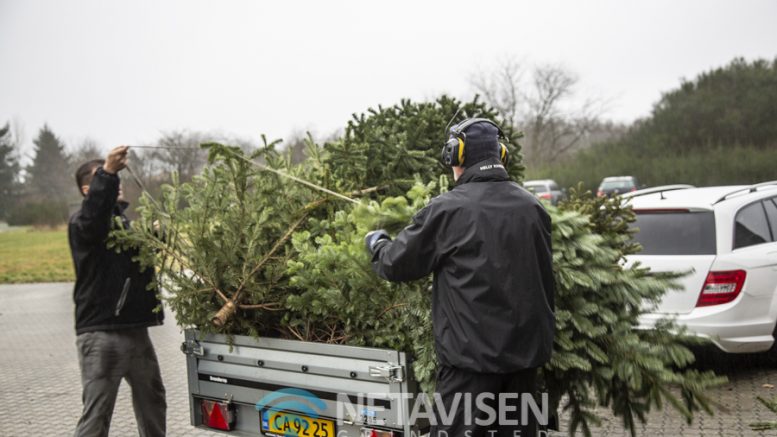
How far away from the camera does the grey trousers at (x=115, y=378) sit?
13.5 feet

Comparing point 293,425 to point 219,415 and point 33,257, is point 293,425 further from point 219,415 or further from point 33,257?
point 33,257

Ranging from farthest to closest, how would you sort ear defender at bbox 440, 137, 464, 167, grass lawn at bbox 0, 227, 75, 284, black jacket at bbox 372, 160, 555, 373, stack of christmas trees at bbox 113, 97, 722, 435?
grass lawn at bbox 0, 227, 75, 284 → stack of christmas trees at bbox 113, 97, 722, 435 → ear defender at bbox 440, 137, 464, 167 → black jacket at bbox 372, 160, 555, 373

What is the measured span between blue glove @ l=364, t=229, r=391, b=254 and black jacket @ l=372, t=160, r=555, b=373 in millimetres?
191

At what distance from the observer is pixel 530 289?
2777 mm

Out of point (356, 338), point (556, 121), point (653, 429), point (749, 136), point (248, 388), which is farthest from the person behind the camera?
point (556, 121)

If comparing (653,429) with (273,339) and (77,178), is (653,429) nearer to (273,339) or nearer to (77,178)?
(273,339)

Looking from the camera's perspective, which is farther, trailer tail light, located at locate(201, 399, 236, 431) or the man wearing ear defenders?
trailer tail light, located at locate(201, 399, 236, 431)

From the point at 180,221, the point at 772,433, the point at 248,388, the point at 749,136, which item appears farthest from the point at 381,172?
the point at 749,136

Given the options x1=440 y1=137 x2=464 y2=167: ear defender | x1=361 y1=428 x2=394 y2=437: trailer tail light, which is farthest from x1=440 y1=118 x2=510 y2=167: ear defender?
x1=361 y1=428 x2=394 y2=437: trailer tail light

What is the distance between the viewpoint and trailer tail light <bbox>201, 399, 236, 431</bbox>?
12.6 ft

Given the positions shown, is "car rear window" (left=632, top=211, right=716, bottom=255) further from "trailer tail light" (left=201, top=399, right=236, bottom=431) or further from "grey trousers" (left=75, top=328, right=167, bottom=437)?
"grey trousers" (left=75, top=328, right=167, bottom=437)

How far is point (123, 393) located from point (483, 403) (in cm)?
576

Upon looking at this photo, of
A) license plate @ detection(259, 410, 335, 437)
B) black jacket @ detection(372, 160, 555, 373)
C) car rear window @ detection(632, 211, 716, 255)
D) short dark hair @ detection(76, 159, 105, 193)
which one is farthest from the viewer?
car rear window @ detection(632, 211, 716, 255)

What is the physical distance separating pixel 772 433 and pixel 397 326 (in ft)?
10.9
